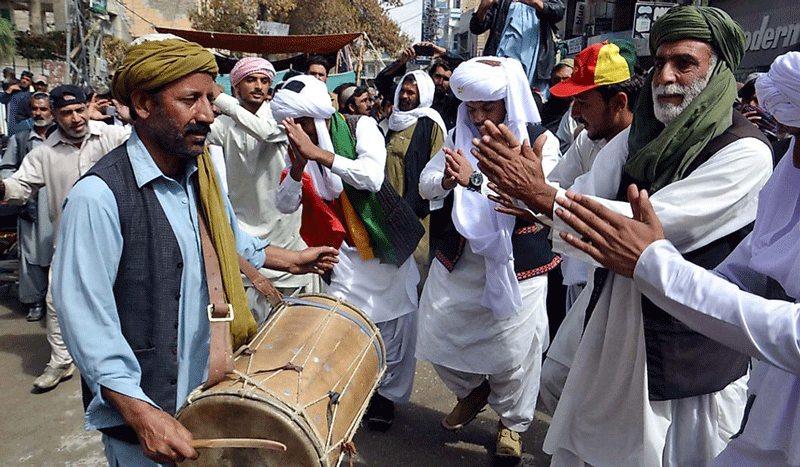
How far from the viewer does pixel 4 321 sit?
5.80 metres

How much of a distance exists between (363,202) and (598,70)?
1.49 meters

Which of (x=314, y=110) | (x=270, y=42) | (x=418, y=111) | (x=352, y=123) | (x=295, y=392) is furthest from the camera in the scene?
(x=270, y=42)

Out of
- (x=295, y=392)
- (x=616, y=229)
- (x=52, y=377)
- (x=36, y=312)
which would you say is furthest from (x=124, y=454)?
(x=36, y=312)

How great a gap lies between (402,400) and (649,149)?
7.66 ft

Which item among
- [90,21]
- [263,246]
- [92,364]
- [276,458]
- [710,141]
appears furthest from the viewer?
[90,21]

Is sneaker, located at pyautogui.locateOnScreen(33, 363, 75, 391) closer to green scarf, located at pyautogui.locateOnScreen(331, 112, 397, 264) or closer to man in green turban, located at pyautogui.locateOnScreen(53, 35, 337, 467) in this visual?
green scarf, located at pyautogui.locateOnScreen(331, 112, 397, 264)

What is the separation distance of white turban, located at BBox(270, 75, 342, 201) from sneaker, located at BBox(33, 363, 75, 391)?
2.50m

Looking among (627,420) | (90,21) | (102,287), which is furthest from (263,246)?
(90,21)

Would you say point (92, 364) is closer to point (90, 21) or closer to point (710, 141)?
point (710, 141)

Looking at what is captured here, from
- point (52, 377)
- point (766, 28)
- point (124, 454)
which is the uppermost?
point (766, 28)

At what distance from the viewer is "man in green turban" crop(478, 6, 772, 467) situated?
2045 mm

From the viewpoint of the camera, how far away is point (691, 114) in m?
2.08

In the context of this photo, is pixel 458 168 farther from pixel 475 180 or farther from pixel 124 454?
pixel 124 454

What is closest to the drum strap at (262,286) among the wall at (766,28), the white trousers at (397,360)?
the white trousers at (397,360)
